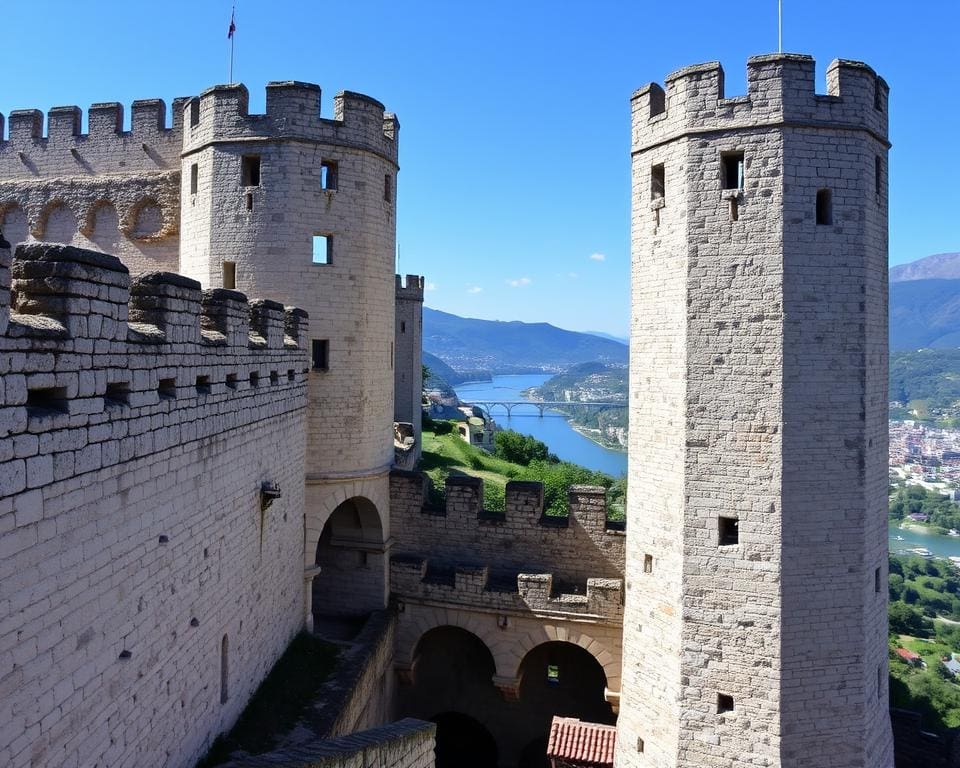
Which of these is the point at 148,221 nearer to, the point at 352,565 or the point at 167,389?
the point at 352,565

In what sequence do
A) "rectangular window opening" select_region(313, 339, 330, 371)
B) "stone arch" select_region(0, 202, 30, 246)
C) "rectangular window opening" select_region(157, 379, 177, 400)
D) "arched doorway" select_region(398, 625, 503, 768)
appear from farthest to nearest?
"stone arch" select_region(0, 202, 30, 246), "arched doorway" select_region(398, 625, 503, 768), "rectangular window opening" select_region(313, 339, 330, 371), "rectangular window opening" select_region(157, 379, 177, 400)

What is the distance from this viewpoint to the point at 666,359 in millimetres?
12508

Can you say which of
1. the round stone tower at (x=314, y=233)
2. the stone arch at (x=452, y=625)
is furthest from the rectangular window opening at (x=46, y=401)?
the stone arch at (x=452, y=625)

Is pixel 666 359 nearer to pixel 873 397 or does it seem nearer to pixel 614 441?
pixel 873 397

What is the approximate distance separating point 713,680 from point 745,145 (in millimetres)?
8550

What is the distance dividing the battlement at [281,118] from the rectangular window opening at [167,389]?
798cm

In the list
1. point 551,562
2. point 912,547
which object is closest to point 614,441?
point 912,547

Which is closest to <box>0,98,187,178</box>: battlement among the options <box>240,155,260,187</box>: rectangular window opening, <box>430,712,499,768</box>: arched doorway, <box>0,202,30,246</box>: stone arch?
<box>0,202,30,246</box>: stone arch

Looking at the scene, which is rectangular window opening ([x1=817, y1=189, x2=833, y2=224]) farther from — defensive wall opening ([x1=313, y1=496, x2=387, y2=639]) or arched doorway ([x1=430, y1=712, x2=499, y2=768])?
arched doorway ([x1=430, y1=712, x2=499, y2=768])

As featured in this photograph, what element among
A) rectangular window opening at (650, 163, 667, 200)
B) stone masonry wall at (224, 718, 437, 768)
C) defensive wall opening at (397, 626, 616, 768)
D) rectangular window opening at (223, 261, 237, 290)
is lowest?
defensive wall opening at (397, 626, 616, 768)

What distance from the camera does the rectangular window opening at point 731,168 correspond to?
39.3 ft

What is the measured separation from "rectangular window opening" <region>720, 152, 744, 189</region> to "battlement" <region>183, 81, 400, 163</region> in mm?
7148

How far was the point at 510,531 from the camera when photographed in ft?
53.8

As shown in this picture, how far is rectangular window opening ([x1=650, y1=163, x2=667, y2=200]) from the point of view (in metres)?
13.0
